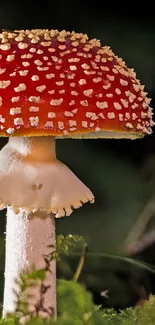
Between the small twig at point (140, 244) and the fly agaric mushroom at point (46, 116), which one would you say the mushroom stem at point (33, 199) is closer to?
the fly agaric mushroom at point (46, 116)

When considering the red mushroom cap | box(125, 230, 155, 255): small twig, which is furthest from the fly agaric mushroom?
box(125, 230, 155, 255): small twig

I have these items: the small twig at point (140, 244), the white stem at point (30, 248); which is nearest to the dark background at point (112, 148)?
the small twig at point (140, 244)

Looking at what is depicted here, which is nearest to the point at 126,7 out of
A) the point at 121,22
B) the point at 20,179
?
the point at 121,22

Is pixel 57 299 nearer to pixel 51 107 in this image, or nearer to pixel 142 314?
pixel 142 314

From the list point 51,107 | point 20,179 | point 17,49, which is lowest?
point 20,179

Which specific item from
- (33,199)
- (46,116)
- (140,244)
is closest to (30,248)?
(33,199)

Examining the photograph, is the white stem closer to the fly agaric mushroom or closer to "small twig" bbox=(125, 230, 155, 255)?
the fly agaric mushroom
